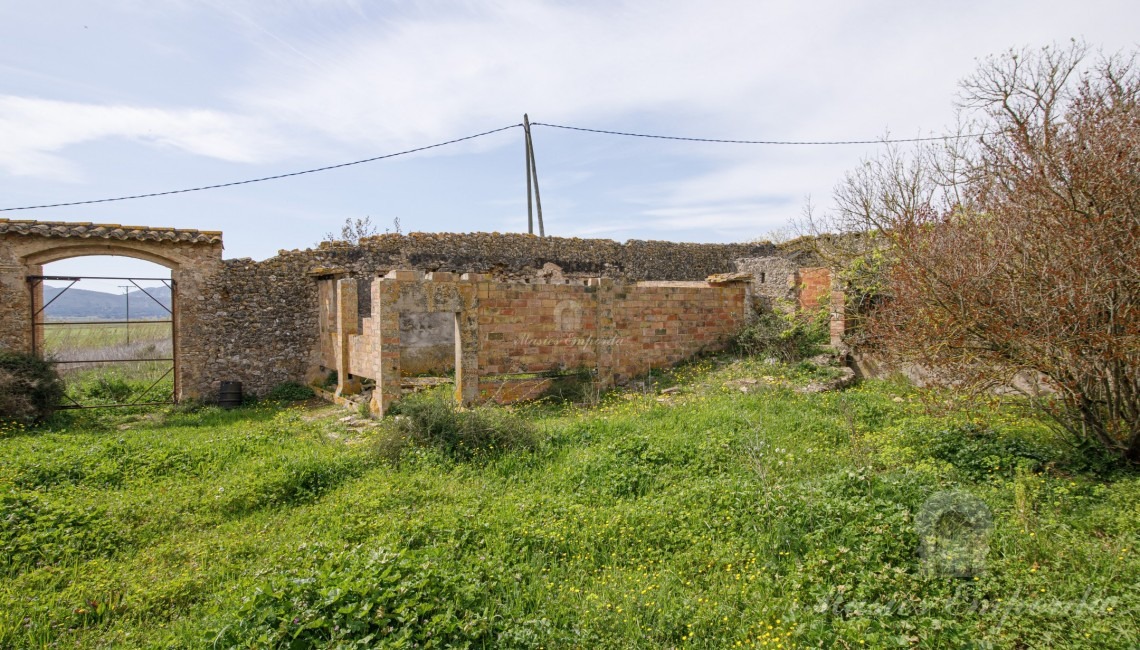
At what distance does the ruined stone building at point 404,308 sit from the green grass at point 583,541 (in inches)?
117

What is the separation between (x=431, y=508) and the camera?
532 centimetres

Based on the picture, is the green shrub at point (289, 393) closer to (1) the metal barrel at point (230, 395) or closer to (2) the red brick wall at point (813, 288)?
(1) the metal barrel at point (230, 395)

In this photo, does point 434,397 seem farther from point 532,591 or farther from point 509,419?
point 532,591

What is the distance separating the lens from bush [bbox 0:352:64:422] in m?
9.50

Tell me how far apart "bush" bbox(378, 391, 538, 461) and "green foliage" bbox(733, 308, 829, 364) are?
264 inches

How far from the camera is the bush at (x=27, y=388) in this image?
950cm

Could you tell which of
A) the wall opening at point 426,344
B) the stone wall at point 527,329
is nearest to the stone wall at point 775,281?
the stone wall at point 527,329

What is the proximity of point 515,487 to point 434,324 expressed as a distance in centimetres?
907

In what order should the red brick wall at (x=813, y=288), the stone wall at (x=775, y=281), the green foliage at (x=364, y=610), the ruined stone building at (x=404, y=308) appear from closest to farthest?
the green foliage at (x=364, y=610)
the ruined stone building at (x=404, y=308)
the red brick wall at (x=813, y=288)
the stone wall at (x=775, y=281)

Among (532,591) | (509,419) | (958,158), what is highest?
(958,158)

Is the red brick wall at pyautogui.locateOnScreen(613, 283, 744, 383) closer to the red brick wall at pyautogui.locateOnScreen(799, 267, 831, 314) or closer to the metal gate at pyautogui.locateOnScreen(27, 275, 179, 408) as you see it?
the red brick wall at pyautogui.locateOnScreen(799, 267, 831, 314)

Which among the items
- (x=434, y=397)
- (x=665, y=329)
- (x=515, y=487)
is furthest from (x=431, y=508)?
(x=665, y=329)

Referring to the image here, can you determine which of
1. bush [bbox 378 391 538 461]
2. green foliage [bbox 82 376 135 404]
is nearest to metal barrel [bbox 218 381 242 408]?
green foliage [bbox 82 376 135 404]

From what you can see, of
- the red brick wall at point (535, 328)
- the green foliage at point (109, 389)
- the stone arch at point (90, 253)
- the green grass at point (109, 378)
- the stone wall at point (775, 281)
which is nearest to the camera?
the red brick wall at point (535, 328)
